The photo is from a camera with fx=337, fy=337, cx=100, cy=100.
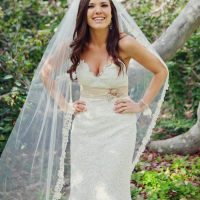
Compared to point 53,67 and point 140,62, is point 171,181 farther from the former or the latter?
point 53,67

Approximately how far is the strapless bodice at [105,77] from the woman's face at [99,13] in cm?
31

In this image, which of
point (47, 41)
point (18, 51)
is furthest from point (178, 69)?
point (18, 51)

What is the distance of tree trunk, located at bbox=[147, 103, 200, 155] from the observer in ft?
14.8

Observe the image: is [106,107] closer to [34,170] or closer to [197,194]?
[34,170]

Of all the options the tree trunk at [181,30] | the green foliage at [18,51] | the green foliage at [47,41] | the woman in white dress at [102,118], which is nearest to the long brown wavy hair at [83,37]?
the woman in white dress at [102,118]

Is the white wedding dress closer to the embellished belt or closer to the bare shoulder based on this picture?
the embellished belt

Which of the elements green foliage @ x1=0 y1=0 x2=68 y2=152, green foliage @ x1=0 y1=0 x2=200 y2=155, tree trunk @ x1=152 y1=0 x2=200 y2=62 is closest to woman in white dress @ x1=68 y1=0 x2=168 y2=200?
green foliage @ x1=0 y1=0 x2=68 y2=152

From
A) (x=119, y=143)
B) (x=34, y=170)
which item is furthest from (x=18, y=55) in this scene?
(x=119, y=143)

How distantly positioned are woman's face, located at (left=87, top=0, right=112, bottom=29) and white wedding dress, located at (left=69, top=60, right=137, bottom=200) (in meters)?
0.31

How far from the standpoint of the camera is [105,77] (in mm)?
2576

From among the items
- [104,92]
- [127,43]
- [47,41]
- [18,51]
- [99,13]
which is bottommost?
[47,41]

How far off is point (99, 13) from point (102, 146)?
1.01 meters

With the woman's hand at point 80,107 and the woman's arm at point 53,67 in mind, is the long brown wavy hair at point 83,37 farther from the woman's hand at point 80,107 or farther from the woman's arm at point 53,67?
the woman's hand at point 80,107

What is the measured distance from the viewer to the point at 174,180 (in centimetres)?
393
